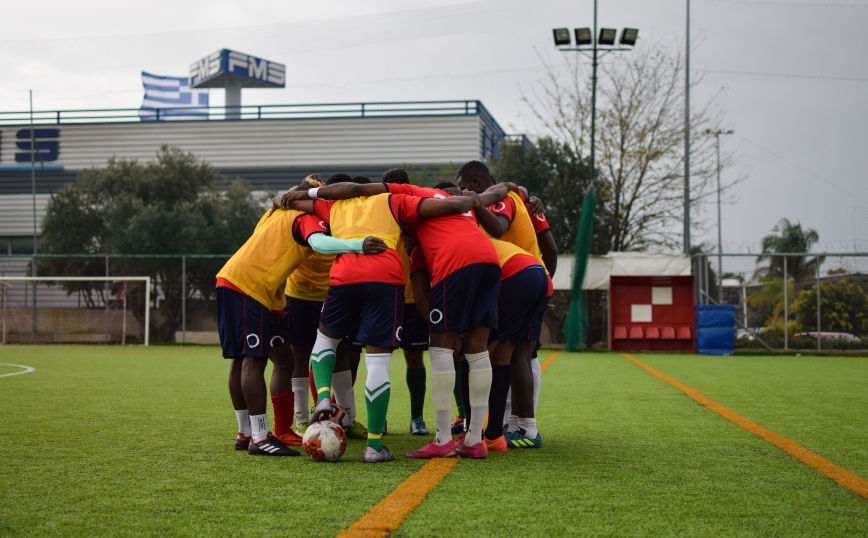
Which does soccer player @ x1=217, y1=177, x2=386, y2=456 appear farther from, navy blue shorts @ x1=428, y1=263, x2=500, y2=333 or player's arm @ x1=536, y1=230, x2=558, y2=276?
player's arm @ x1=536, y1=230, x2=558, y2=276

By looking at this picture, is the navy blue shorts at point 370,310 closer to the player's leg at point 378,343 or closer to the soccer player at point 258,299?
the player's leg at point 378,343

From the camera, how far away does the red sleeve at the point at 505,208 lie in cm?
552

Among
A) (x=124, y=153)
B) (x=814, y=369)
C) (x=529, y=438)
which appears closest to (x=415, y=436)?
(x=529, y=438)

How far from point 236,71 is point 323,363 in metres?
37.2

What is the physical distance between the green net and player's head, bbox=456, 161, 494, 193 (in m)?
14.0

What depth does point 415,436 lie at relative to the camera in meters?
6.07

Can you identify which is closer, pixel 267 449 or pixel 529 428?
pixel 267 449

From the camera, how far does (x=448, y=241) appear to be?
5047 millimetres

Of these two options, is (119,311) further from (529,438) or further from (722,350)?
(529,438)

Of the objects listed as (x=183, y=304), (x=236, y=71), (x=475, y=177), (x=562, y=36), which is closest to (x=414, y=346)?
(x=475, y=177)

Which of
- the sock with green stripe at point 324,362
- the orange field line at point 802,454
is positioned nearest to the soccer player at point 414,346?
the sock with green stripe at point 324,362

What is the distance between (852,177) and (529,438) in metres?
18.4

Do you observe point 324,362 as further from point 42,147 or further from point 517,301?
point 42,147

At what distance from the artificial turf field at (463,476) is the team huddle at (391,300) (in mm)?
310
